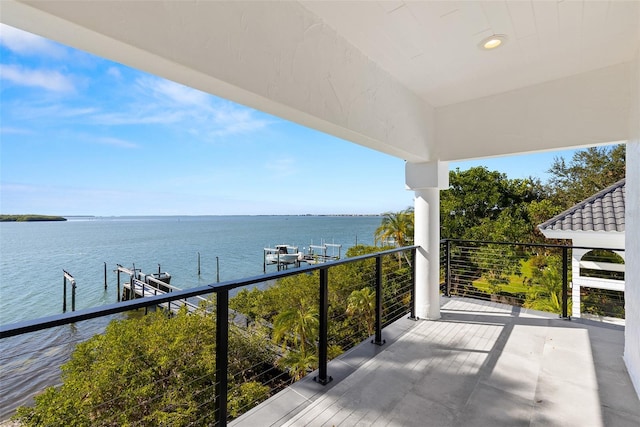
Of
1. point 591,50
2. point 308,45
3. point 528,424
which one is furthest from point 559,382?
point 308,45

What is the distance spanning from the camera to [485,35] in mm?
2092

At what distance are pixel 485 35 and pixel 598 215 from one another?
5.32m

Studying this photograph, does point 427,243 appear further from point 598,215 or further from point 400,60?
point 598,215

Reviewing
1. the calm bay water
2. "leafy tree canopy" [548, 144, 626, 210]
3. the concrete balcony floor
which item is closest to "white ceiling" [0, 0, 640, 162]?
the concrete balcony floor

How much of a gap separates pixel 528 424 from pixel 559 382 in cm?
69

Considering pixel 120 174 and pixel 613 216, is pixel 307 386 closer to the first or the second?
pixel 613 216

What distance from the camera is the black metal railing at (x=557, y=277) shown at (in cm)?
419

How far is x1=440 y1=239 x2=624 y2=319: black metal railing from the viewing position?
4.19 metres

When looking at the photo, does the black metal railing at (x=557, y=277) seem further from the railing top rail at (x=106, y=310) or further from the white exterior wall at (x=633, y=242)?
the railing top rail at (x=106, y=310)

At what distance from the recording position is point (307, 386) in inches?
82.3

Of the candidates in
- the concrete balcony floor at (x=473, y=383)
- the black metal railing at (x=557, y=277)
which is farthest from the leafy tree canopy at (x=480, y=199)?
the concrete balcony floor at (x=473, y=383)

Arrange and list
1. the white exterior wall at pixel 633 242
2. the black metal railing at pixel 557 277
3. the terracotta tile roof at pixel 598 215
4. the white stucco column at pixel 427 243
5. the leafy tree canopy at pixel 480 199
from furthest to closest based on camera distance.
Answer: the leafy tree canopy at pixel 480 199
the terracotta tile roof at pixel 598 215
the black metal railing at pixel 557 277
the white stucco column at pixel 427 243
the white exterior wall at pixel 633 242

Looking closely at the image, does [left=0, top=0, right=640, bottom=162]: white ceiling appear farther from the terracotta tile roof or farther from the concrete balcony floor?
the terracotta tile roof

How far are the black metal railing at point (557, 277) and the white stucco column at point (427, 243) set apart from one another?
0.73 meters
